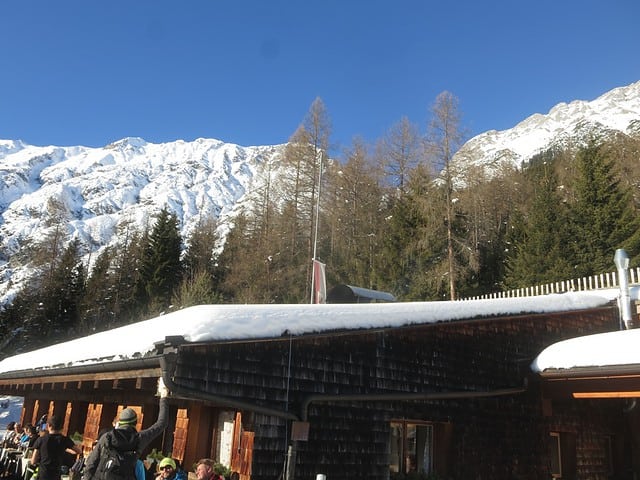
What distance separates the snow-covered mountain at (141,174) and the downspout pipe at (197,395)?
83.6 metres

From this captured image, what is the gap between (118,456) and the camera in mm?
3963

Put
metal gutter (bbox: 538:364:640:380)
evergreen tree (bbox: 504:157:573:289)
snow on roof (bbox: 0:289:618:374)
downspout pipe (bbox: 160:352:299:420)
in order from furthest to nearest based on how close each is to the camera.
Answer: evergreen tree (bbox: 504:157:573:289)
metal gutter (bbox: 538:364:640:380)
snow on roof (bbox: 0:289:618:374)
downspout pipe (bbox: 160:352:299:420)

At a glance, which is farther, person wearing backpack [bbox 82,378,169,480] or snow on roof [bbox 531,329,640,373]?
snow on roof [bbox 531,329,640,373]

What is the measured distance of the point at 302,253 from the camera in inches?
1098

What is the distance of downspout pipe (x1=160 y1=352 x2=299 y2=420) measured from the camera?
5863mm

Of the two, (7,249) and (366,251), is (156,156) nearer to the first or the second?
(7,249)

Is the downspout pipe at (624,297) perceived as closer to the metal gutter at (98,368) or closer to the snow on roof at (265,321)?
the snow on roof at (265,321)

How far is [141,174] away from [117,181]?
32.1ft

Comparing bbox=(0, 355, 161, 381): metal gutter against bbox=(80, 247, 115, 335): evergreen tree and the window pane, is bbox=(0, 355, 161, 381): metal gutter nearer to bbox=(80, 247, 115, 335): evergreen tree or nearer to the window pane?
the window pane

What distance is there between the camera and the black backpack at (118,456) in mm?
3943

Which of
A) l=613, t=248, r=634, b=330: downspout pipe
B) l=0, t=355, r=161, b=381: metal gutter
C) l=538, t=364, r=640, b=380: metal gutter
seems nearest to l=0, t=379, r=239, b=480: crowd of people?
l=0, t=355, r=161, b=381: metal gutter

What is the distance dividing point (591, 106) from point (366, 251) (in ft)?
411

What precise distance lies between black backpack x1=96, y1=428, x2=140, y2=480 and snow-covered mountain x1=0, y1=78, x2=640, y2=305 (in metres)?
85.5

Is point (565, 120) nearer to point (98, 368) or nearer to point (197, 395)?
point (98, 368)
